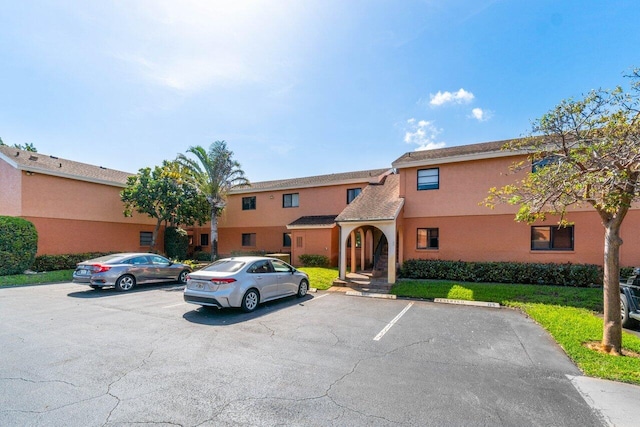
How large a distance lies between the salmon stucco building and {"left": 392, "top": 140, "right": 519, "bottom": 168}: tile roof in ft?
0.15

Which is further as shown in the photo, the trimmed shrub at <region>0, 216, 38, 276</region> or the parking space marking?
the trimmed shrub at <region>0, 216, 38, 276</region>

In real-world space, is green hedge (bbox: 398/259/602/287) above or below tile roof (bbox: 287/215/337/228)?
below

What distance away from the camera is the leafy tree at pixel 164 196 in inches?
776

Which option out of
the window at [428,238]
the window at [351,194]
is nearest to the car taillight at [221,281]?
the window at [428,238]

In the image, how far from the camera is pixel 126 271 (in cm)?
1177

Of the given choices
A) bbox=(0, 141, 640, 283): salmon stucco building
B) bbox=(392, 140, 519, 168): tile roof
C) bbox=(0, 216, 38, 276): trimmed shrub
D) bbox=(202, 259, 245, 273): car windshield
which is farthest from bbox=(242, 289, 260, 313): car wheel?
bbox=(0, 216, 38, 276): trimmed shrub

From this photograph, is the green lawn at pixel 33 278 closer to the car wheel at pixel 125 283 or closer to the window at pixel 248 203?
the car wheel at pixel 125 283

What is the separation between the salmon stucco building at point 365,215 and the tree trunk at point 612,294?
725 cm

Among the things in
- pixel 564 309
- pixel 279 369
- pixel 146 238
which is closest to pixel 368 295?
pixel 564 309

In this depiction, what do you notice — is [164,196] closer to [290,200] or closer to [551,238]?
[290,200]

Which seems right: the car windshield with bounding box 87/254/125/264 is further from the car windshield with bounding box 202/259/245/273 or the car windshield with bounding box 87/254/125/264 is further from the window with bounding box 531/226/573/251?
the window with bounding box 531/226/573/251

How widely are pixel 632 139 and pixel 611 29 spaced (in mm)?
4317

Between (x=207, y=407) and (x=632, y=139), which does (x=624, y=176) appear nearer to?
(x=632, y=139)

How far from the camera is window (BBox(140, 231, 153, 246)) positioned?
22562 mm
